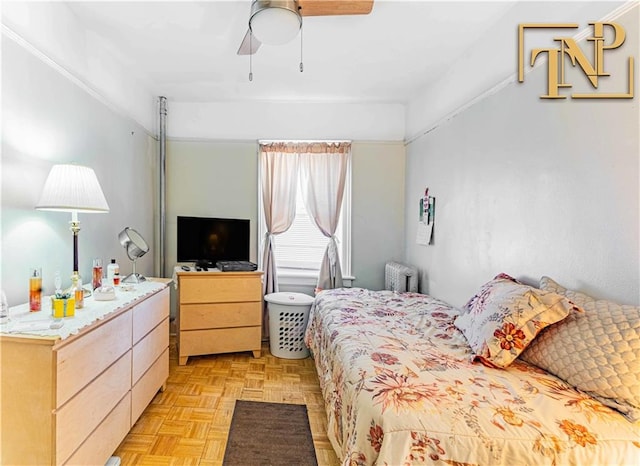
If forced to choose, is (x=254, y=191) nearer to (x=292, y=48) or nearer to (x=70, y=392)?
(x=292, y=48)

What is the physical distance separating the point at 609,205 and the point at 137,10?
8.90 feet

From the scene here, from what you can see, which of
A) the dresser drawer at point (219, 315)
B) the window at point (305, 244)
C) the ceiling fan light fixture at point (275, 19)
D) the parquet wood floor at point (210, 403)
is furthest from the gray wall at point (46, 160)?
the window at point (305, 244)

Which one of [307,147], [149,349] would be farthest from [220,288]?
[307,147]

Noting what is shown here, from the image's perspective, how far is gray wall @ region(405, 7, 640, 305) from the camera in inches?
51.4

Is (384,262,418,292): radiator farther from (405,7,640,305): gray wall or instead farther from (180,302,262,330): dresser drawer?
(180,302,262,330): dresser drawer

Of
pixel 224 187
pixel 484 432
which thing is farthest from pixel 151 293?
pixel 484 432

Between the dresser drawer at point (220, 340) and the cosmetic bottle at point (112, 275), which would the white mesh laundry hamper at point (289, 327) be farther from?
the cosmetic bottle at point (112, 275)

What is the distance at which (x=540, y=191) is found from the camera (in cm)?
171

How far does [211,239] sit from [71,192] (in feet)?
5.01

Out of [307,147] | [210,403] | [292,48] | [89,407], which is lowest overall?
[210,403]

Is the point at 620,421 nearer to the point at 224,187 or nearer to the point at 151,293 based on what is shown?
the point at 151,293

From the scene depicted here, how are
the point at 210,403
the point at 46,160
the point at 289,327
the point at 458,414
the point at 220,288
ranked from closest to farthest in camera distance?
the point at 458,414, the point at 46,160, the point at 210,403, the point at 220,288, the point at 289,327

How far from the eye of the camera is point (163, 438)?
6.12ft

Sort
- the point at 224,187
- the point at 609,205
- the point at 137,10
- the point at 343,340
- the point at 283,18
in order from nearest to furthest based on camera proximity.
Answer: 1. the point at 609,205
2. the point at 283,18
3. the point at 343,340
4. the point at 137,10
5. the point at 224,187
